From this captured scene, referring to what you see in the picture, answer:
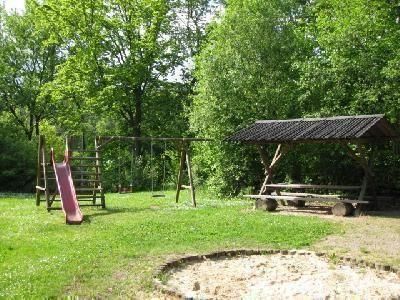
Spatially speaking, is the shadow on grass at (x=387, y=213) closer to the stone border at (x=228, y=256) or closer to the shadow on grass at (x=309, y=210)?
the shadow on grass at (x=309, y=210)

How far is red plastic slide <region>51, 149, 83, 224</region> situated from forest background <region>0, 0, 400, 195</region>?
7.84m

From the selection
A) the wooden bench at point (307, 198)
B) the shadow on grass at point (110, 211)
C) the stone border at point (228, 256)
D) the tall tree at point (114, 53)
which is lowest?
the stone border at point (228, 256)

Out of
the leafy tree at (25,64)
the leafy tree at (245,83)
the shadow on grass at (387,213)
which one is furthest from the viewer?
the leafy tree at (25,64)

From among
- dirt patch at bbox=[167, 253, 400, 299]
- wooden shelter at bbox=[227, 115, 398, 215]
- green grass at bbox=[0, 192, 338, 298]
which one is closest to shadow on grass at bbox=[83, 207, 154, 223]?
green grass at bbox=[0, 192, 338, 298]

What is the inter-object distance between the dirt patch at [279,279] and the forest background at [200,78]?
9221mm

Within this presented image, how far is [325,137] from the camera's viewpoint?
52.0 ft

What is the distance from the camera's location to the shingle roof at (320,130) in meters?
15.7

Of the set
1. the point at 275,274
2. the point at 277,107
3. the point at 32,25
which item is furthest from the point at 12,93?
the point at 275,274

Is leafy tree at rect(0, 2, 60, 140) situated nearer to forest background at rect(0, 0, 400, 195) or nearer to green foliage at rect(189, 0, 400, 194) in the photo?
forest background at rect(0, 0, 400, 195)

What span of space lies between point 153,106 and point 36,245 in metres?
25.7

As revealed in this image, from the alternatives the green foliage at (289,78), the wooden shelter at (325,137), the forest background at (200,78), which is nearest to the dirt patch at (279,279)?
the wooden shelter at (325,137)

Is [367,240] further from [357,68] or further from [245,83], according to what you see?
[245,83]

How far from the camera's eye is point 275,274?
860 cm

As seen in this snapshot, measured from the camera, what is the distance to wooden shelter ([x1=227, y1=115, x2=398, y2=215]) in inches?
620
